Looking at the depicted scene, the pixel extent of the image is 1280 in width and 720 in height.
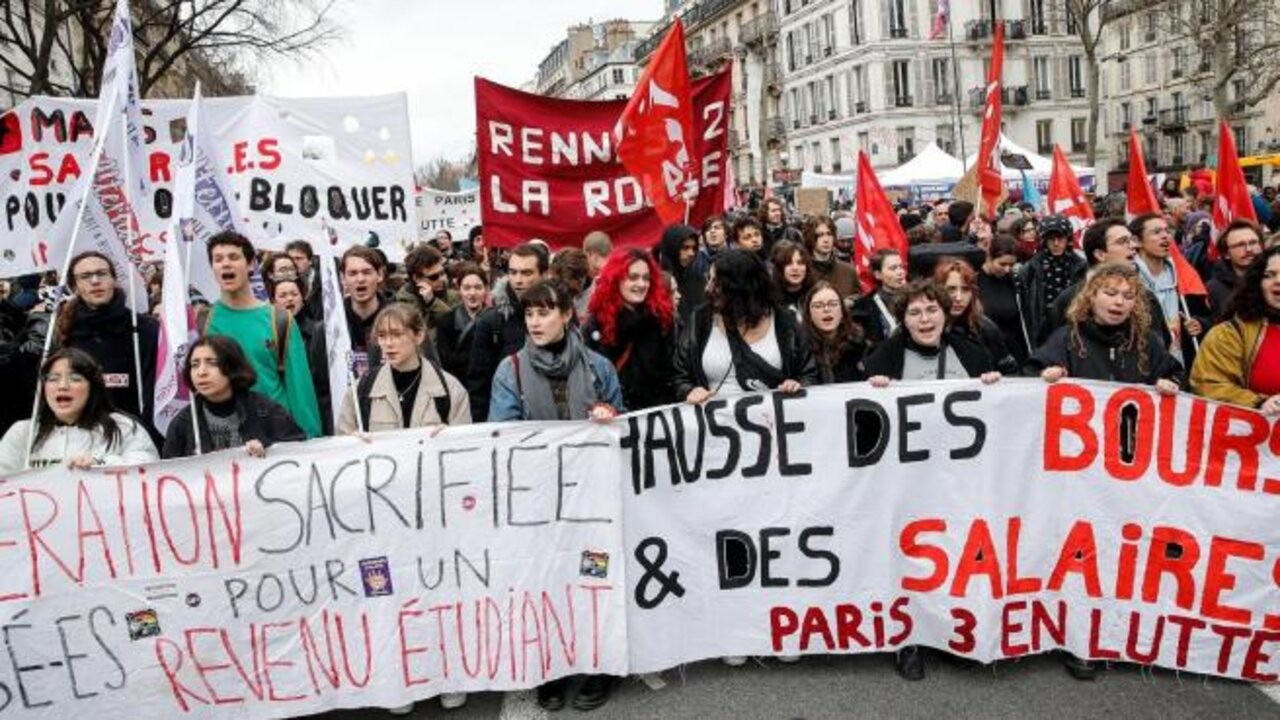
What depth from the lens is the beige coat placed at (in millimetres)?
4133

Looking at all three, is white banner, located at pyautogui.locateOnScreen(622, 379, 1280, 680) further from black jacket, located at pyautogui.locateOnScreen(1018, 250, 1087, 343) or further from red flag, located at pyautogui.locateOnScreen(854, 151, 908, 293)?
red flag, located at pyautogui.locateOnScreen(854, 151, 908, 293)

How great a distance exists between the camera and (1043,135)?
56.3m

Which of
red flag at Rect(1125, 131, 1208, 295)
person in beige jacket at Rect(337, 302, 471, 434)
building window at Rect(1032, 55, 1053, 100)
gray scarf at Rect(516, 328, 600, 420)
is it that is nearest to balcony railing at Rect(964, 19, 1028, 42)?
building window at Rect(1032, 55, 1053, 100)

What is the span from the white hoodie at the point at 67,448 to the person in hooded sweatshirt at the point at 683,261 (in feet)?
11.7

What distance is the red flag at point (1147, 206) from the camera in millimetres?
6191

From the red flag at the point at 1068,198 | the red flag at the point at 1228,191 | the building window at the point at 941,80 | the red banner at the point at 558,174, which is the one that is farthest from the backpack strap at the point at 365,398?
the building window at the point at 941,80

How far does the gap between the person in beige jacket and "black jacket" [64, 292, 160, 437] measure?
4.34 ft

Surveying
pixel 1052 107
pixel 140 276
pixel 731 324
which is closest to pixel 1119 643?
pixel 731 324

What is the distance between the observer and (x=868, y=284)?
7.06 meters

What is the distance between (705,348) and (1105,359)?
1651mm

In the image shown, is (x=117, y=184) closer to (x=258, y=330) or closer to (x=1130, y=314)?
(x=258, y=330)

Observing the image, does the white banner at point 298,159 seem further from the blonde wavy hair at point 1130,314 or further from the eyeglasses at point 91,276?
the blonde wavy hair at point 1130,314

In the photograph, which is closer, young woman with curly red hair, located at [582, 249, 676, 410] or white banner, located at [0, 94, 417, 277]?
young woman with curly red hair, located at [582, 249, 676, 410]

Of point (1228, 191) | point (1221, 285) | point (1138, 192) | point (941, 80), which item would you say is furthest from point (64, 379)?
point (941, 80)
